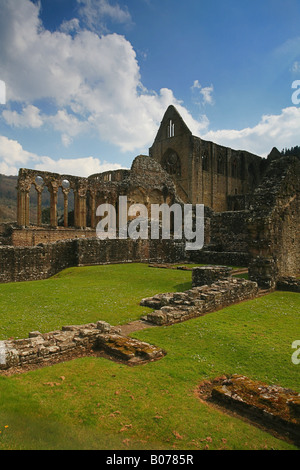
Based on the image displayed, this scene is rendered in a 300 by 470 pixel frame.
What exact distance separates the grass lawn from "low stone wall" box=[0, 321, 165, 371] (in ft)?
1.11

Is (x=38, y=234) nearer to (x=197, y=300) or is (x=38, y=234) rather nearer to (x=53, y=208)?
(x=53, y=208)

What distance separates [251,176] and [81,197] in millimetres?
38518

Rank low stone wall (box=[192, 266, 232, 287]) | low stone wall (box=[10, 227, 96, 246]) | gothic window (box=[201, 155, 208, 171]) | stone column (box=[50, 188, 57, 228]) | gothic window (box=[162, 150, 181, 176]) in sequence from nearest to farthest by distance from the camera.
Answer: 1. low stone wall (box=[192, 266, 232, 287])
2. low stone wall (box=[10, 227, 96, 246])
3. stone column (box=[50, 188, 57, 228])
4. gothic window (box=[162, 150, 181, 176])
5. gothic window (box=[201, 155, 208, 171])

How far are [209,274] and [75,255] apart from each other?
934 centimetres

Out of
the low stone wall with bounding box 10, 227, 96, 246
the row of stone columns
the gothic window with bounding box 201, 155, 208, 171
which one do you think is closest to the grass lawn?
the low stone wall with bounding box 10, 227, 96, 246

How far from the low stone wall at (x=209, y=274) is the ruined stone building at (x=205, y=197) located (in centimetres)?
106

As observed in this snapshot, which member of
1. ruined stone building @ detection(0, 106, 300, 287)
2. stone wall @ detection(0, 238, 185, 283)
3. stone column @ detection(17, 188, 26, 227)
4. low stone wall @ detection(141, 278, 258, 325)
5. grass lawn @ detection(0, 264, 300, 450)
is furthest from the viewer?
stone column @ detection(17, 188, 26, 227)

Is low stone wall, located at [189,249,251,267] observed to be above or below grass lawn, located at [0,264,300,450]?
above

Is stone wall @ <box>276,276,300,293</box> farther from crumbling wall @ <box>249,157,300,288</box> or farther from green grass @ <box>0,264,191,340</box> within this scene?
green grass @ <box>0,264,191,340</box>

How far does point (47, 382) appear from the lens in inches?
193

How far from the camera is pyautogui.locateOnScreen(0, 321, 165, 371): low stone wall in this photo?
18.2ft
